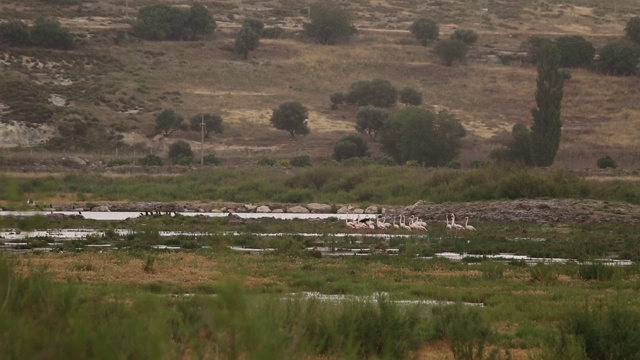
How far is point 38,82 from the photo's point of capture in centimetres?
9156

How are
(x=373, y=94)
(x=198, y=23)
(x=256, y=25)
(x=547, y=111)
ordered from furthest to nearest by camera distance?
(x=256, y=25), (x=198, y=23), (x=373, y=94), (x=547, y=111)

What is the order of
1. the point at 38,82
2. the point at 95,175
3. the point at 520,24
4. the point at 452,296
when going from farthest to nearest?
the point at 520,24 < the point at 38,82 < the point at 95,175 < the point at 452,296

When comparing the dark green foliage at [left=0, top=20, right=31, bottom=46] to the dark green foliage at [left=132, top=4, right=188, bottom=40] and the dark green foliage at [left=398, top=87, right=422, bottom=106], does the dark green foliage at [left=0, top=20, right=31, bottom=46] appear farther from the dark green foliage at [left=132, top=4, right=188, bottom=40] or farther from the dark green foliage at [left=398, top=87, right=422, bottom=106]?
the dark green foliage at [left=398, top=87, right=422, bottom=106]

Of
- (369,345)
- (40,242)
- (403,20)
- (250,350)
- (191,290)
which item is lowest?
(403,20)

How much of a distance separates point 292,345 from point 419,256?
20072 millimetres

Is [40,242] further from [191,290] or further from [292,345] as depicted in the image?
[292,345]

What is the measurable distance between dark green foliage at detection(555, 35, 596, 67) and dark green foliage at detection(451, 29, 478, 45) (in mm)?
10837

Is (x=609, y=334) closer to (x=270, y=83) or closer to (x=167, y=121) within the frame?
(x=167, y=121)

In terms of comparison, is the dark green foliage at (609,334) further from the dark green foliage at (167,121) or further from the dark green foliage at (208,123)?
the dark green foliage at (208,123)

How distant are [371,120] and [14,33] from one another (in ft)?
109

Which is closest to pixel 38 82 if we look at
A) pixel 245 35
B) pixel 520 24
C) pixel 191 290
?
pixel 245 35

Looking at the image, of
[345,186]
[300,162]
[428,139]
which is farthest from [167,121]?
[345,186]

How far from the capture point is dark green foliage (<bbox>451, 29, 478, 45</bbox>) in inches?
4673

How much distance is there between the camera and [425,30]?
120812 millimetres
